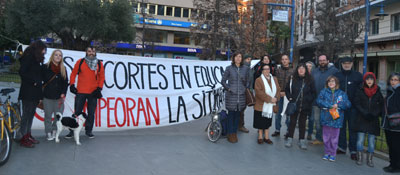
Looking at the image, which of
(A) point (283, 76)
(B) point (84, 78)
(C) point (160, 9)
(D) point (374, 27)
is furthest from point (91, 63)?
(C) point (160, 9)

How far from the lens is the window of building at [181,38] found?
175ft

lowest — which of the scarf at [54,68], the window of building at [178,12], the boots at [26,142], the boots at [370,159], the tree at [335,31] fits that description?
the boots at [370,159]

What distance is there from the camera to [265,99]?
22.0ft

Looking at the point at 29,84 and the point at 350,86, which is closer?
the point at 29,84

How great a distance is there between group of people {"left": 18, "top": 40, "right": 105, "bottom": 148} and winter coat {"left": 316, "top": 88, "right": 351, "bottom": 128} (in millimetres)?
4263

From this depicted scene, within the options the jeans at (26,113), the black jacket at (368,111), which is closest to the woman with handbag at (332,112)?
the black jacket at (368,111)

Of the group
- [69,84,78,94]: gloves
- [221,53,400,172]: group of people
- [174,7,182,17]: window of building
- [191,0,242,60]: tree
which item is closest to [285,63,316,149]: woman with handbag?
[221,53,400,172]: group of people

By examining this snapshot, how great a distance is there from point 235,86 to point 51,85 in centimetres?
355

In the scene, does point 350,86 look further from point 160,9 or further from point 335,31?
point 160,9

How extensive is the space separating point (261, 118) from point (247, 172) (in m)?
2.07

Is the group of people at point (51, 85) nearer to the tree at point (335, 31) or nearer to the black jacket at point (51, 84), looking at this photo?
the black jacket at point (51, 84)

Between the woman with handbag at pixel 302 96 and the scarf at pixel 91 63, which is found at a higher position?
the scarf at pixel 91 63

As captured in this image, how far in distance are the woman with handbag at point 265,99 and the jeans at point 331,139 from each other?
117 centimetres

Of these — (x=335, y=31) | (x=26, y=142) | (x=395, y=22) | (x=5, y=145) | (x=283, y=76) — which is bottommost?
(x=26, y=142)
